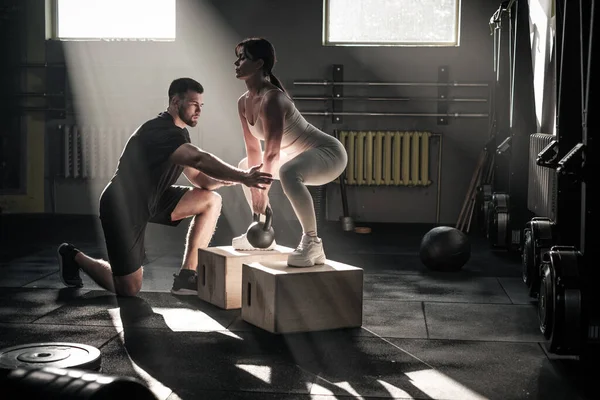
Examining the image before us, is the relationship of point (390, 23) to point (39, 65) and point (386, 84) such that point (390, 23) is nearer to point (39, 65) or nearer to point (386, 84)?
point (386, 84)

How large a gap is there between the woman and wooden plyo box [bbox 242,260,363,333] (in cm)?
12

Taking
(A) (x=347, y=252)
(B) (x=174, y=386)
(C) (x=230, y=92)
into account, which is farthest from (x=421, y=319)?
(C) (x=230, y=92)

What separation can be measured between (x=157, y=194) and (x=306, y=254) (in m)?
1.00

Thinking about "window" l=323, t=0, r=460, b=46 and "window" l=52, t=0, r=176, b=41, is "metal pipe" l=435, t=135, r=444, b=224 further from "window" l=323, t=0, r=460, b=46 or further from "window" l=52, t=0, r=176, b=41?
"window" l=52, t=0, r=176, b=41

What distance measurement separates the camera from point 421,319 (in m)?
3.70

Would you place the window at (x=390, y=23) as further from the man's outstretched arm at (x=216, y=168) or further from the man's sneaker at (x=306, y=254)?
the man's sneaker at (x=306, y=254)

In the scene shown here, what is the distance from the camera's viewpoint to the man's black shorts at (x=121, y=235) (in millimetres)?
3986

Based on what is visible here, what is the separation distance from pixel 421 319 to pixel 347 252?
2.25 meters

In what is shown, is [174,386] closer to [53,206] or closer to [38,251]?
[38,251]

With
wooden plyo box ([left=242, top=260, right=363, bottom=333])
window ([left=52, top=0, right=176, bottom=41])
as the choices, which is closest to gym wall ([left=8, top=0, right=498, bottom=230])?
window ([left=52, top=0, right=176, bottom=41])

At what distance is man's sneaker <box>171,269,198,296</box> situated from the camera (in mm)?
4230

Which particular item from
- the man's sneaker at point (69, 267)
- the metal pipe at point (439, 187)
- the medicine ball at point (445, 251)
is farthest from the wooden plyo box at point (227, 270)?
the metal pipe at point (439, 187)

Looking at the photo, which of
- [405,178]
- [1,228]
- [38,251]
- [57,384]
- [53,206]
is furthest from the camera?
[53,206]

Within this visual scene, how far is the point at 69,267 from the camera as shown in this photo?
4.37 m
